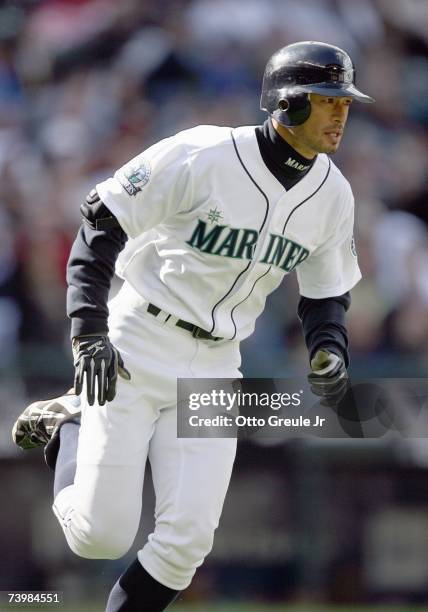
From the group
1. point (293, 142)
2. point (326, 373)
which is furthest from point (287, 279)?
point (293, 142)

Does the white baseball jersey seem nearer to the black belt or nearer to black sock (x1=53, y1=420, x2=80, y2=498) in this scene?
the black belt

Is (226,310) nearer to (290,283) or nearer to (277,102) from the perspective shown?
(277,102)

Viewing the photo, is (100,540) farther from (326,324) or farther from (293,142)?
(293,142)

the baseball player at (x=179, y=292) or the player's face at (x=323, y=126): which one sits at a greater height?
the player's face at (x=323, y=126)

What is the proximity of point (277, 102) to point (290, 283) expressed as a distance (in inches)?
126

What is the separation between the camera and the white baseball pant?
3.51 meters

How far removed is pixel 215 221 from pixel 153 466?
0.81 m

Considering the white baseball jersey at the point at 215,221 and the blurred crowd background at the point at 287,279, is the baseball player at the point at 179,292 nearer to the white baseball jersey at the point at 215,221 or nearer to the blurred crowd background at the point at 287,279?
the white baseball jersey at the point at 215,221

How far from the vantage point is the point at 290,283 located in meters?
6.88

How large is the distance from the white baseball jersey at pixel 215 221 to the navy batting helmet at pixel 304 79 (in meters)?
0.16

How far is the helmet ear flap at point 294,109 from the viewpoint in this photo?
367 cm

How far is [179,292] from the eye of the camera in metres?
3.70
